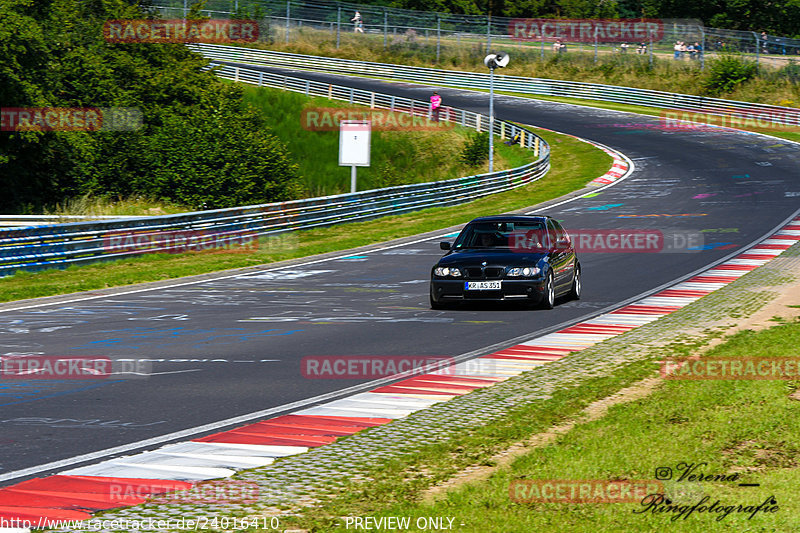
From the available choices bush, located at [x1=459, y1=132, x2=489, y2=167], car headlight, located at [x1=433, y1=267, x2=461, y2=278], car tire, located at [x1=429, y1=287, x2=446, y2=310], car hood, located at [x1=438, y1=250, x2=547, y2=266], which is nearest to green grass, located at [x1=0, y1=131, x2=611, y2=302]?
bush, located at [x1=459, y1=132, x2=489, y2=167]

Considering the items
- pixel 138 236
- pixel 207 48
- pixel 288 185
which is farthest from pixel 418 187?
pixel 207 48

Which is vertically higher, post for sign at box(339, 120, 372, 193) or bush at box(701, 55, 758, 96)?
bush at box(701, 55, 758, 96)

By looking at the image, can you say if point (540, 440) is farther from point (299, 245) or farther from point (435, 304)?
point (299, 245)

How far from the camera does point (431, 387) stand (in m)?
9.85

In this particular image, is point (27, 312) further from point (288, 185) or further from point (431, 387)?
point (288, 185)

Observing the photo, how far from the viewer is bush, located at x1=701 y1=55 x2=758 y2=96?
2527 inches

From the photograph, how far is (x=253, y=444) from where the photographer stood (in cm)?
748

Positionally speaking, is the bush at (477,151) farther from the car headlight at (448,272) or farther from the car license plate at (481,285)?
the car license plate at (481,285)

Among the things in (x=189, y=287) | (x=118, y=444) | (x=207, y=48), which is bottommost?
(x=189, y=287)

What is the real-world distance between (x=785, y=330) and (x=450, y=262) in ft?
17.8

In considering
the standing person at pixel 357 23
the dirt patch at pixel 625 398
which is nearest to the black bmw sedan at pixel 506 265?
the dirt patch at pixel 625 398

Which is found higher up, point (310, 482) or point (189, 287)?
point (310, 482)

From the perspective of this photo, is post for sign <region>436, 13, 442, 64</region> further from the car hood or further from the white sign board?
the car hood

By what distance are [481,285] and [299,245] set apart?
13097 millimetres
